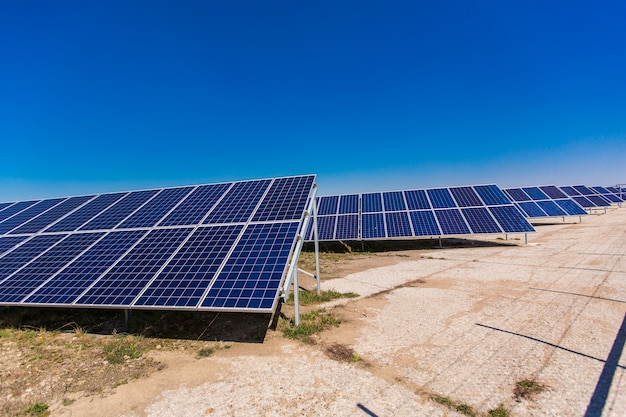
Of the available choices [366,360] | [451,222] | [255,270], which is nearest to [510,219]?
[451,222]

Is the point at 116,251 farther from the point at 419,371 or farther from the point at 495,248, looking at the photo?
the point at 495,248

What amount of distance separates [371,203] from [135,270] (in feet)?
72.1

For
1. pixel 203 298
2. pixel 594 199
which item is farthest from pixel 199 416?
pixel 594 199

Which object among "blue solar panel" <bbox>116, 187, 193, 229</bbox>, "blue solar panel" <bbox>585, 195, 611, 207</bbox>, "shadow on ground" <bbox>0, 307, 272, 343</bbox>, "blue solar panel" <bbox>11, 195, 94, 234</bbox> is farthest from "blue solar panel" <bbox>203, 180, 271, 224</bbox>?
"blue solar panel" <bbox>585, 195, 611, 207</bbox>

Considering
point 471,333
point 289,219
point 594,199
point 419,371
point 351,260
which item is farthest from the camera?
point 594,199

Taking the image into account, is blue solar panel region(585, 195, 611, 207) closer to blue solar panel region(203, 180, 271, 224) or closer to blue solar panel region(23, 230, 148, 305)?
blue solar panel region(203, 180, 271, 224)

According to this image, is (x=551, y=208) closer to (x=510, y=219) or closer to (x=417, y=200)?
(x=510, y=219)

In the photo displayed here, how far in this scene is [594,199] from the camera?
152ft

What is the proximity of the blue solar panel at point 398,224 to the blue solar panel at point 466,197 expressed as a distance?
4.95 m

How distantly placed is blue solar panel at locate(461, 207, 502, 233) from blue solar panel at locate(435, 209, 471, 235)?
1.62ft

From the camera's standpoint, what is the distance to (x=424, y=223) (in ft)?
76.1

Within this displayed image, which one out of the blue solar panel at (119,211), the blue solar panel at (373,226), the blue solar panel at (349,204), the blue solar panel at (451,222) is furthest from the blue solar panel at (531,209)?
the blue solar panel at (119,211)

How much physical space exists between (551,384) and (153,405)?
25.4 ft

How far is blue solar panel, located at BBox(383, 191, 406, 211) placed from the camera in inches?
1042
